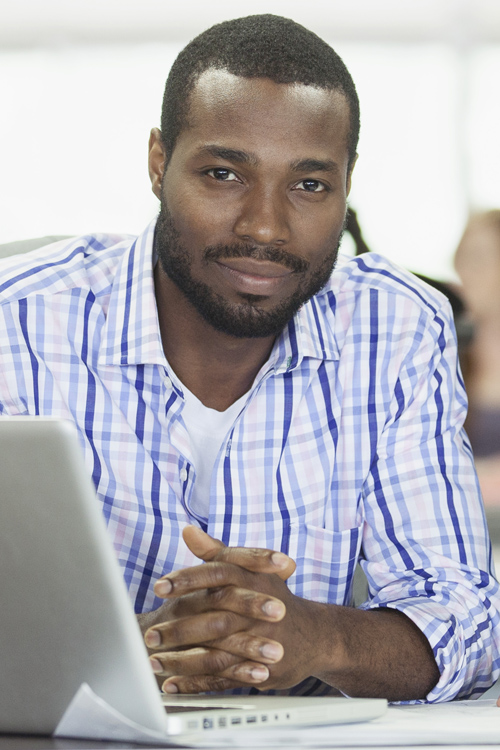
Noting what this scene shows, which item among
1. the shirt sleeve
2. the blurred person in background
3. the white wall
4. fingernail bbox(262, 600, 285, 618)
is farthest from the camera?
the blurred person in background

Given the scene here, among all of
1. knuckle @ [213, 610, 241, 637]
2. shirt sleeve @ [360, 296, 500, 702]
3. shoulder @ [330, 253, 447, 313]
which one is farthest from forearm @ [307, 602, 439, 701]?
shoulder @ [330, 253, 447, 313]

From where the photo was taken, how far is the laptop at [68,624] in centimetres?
56

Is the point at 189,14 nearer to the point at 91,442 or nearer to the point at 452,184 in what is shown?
the point at 452,184

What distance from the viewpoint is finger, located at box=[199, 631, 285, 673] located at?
856mm

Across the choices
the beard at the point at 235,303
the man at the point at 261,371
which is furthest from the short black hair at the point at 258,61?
the beard at the point at 235,303

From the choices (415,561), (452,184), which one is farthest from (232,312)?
(452,184)

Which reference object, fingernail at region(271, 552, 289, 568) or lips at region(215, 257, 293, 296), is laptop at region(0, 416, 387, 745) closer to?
fingernail at region(271, 552, 289, 568)

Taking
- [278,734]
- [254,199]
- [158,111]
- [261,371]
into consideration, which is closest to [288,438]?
[261,371]

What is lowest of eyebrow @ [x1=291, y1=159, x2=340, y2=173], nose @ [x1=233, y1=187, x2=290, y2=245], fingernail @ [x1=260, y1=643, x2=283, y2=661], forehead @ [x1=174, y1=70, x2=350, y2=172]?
fingernail @ [x1=260, y1=643, x2=283, y2=661]

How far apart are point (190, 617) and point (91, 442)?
0.42m

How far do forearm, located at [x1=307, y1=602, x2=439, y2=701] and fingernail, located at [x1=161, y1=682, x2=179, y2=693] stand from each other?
15 centimetres

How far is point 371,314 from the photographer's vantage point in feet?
4.56

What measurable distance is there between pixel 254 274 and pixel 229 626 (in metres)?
0.55

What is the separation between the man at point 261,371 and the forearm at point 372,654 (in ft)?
0.16
